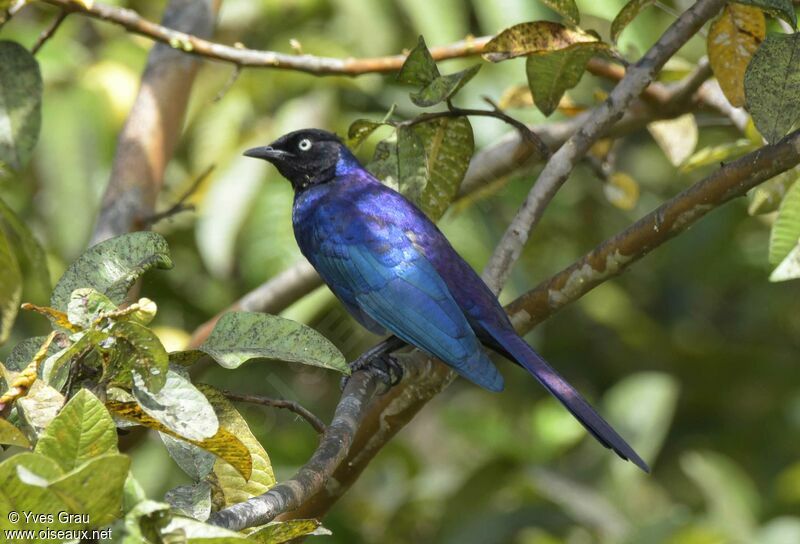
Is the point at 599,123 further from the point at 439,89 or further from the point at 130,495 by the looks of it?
the point at 130,495

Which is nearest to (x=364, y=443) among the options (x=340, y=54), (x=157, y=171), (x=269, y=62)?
(x=269, y=62)

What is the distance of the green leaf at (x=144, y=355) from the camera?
1900mm

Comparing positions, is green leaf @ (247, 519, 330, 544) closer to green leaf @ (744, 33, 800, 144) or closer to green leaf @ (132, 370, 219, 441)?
green leaf @ (132, 370, 219, 441)

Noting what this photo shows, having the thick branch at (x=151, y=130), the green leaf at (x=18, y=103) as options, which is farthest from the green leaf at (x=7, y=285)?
the thick branch at (x=151, y=130)

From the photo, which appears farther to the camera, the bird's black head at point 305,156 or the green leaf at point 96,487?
the bird's black head at point 305,156

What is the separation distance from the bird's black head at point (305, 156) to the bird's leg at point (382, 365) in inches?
32.0

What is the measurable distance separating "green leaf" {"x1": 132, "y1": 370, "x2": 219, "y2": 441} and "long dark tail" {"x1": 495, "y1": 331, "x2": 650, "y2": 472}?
111cm

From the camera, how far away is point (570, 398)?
3.03 m

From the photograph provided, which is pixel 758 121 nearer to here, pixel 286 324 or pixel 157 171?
pixel 286 324

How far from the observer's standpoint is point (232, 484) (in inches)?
92.8

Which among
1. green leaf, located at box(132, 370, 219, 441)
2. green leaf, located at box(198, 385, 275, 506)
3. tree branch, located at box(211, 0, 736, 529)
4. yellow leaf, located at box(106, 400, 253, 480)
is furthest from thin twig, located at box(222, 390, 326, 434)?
green leaf, located at box(132, 370, 219, 441)

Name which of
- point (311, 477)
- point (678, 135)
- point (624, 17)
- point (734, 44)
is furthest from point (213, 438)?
point (678, 135)

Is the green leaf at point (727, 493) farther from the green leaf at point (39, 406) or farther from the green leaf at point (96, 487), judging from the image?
the green leaf at point (96, 487)

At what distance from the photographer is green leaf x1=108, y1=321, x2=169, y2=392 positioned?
1900 mm
